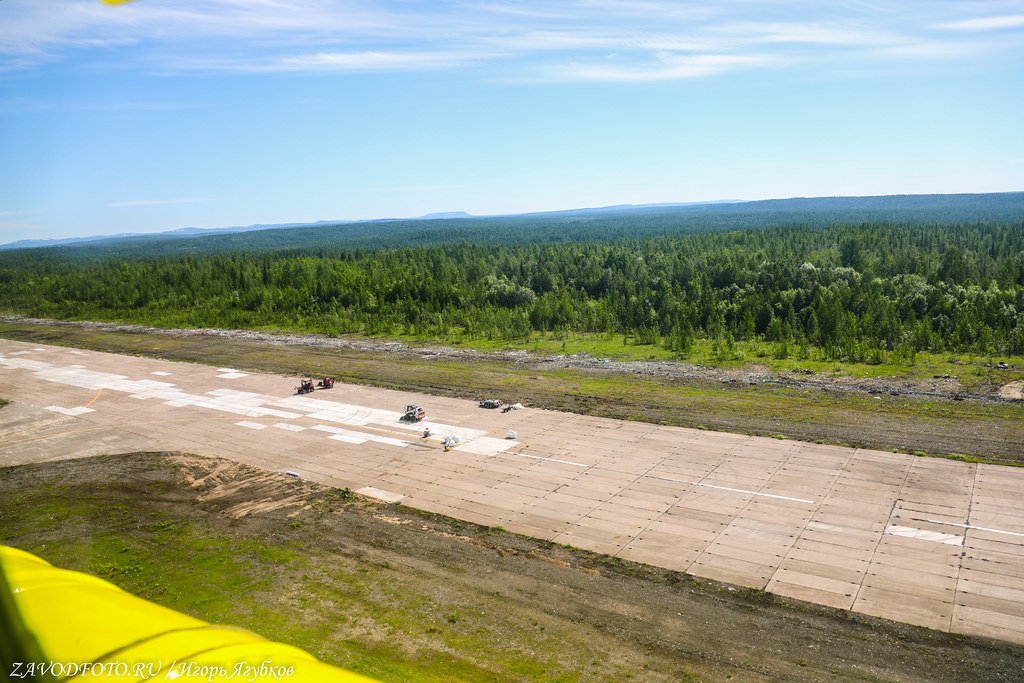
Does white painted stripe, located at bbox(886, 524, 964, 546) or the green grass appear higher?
the green grass

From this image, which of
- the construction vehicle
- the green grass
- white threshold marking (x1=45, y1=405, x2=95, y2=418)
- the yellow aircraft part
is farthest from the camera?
white threshold marking (x1=45, y1=405, x2=95, y2=418)

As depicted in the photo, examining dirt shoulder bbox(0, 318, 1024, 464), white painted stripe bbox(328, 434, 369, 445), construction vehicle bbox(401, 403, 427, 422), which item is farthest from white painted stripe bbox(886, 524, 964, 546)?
white painted stripe bbox(328, 434, 369, 445)

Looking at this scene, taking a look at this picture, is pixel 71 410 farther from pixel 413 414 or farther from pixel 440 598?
pixel 440 598

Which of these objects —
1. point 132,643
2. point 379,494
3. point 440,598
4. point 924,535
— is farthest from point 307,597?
point 924,535

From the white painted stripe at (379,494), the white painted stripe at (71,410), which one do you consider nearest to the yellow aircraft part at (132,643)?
the white painted stripe at (379,494)

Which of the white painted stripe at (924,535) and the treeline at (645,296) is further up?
the treeline at (645,296)

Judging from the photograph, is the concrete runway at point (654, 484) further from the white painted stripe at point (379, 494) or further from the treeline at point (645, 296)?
the treeline at point (645, 296)

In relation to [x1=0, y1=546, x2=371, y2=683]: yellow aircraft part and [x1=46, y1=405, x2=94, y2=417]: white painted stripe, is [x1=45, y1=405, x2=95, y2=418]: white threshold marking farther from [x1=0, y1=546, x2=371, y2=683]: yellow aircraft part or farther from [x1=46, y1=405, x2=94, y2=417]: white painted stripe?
[x1=0, y1=546, x2=371, y2=683]: yellow aircraft part
